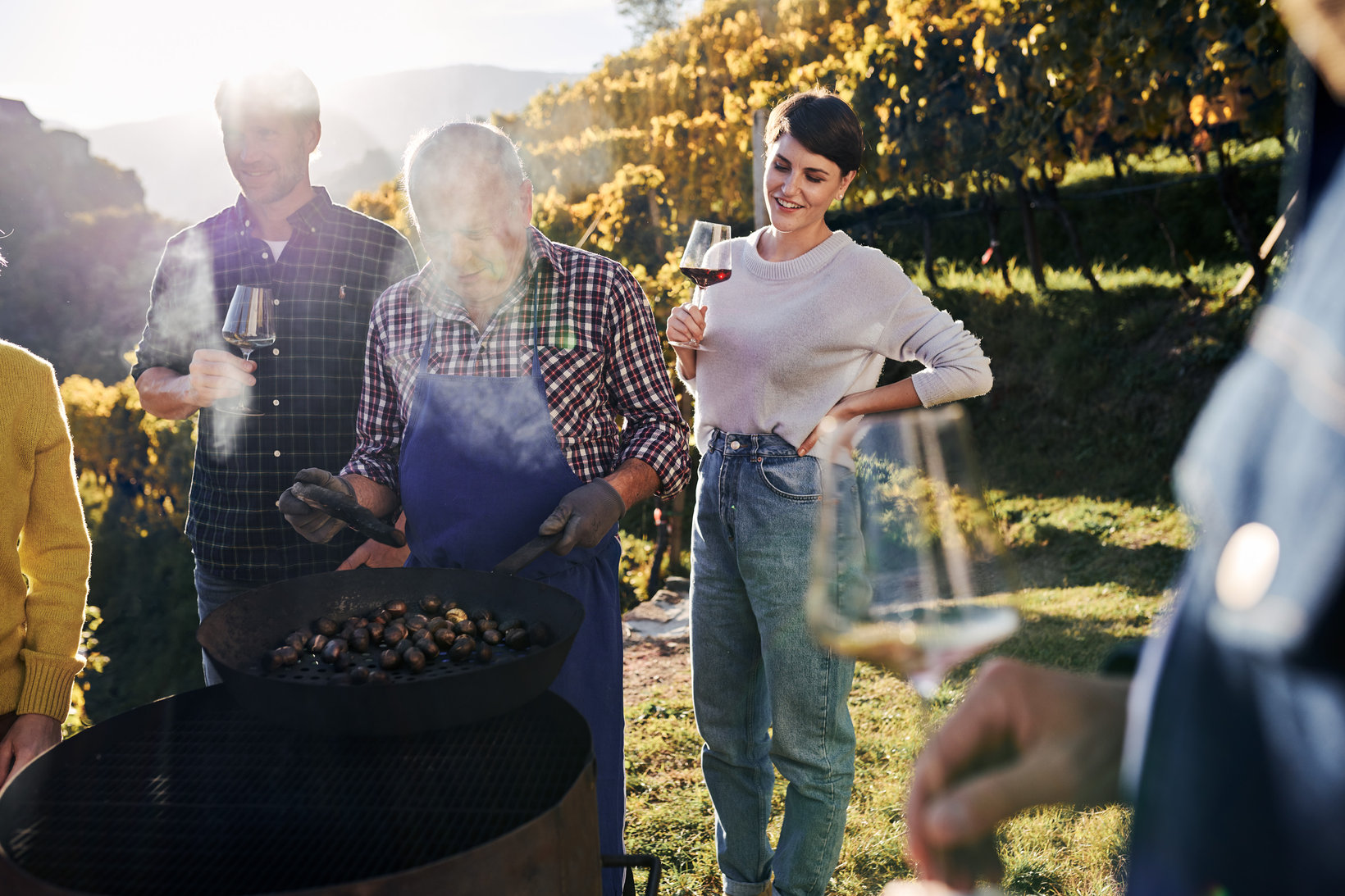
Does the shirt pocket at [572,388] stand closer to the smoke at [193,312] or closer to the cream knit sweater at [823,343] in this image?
the cream knit sweater at [823,343]

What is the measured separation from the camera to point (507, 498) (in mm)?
2404

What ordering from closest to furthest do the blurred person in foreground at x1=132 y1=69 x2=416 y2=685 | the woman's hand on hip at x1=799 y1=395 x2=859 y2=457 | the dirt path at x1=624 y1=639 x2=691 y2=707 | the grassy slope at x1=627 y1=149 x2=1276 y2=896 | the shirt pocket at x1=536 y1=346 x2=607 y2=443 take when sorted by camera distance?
the shirt pocket at x1=536 y1=346 x2=607 y2=443 < the woman's hand on hip at x1=799 y1=395 x2=859 y2=457 < the blurred person in foreground at x1=132 y1=69 x2=416 y2=685 < the grassy slope at x1=627 y1=149 x2=1276 y2=896 < the dirt path at x1=624 y1=639 x2=691 y2=707

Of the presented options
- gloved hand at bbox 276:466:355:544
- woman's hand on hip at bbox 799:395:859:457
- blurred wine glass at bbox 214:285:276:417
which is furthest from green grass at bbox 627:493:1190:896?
blurred wine glass at bbox 214:285:276:417

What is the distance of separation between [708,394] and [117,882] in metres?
1.95

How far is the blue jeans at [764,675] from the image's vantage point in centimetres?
261

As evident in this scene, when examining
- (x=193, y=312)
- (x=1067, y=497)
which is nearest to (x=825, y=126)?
(x=193, y=312)

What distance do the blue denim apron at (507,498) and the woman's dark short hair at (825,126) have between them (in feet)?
3.45

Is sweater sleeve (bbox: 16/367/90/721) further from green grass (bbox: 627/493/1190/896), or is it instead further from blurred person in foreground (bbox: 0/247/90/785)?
green grass (bbox: 627/493/1190/896)

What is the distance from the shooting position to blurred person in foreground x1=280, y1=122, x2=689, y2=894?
2348 millimetres

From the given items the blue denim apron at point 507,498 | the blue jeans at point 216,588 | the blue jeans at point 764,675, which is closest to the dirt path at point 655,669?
the blue jeans at point 764,675

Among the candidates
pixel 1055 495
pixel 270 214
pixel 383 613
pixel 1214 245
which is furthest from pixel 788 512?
pixel 1214 245

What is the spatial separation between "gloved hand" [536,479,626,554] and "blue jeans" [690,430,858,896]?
1.72 feet

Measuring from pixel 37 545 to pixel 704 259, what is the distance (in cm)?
193

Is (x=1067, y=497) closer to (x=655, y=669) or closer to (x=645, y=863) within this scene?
(x=655, y=669)
